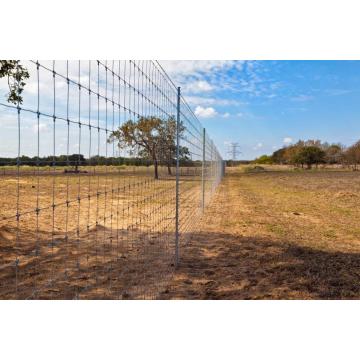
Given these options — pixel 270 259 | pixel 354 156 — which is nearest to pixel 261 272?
pixel 270 259

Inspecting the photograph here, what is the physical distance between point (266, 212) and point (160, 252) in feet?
18.5

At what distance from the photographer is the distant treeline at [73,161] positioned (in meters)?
3.19

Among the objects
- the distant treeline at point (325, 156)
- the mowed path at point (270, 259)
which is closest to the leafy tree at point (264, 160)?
the distant treeline at point (325, 156)

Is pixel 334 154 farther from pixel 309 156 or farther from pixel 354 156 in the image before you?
pixel 354 156

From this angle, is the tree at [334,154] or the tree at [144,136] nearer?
the tree at [144,136]

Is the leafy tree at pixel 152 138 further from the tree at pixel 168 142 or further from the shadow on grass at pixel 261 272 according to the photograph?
the shadow on grass at pixel 261 272

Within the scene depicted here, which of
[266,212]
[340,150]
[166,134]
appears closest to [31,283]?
[166,134]

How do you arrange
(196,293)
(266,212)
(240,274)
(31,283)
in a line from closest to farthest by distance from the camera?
(196,293), (31,283), (240,274), (266,212)

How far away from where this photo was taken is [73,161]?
379 cm

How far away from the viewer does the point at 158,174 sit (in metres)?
6.00

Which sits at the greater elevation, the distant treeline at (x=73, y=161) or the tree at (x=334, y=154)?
the tree at (x=334, y=154)

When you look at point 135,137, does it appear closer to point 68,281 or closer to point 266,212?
point 68,281

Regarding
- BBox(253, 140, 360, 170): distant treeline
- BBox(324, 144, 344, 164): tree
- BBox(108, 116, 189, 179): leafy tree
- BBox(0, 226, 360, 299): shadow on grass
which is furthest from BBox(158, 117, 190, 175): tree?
BBox(324, 144, 344, 164): tree

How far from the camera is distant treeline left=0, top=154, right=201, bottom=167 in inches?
126
